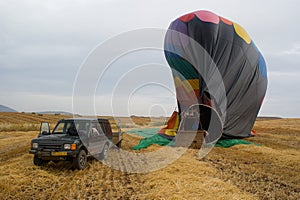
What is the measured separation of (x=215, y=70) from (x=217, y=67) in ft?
0.64

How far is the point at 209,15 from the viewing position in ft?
49.2

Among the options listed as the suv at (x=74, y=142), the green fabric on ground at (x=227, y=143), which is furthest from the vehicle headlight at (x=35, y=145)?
the green fabric on ground at (x=227, y=143)

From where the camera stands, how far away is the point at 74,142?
852cm

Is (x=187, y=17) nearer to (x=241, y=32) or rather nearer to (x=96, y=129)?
(x=241, y=32)

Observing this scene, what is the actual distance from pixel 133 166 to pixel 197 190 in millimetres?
3618

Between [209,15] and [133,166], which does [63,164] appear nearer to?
[133,166]

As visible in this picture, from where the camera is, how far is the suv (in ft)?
27.6

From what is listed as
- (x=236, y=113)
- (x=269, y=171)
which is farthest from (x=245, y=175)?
(x=236, y=113)

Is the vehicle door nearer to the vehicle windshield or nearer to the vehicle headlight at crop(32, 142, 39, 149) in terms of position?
the vehicle windshield

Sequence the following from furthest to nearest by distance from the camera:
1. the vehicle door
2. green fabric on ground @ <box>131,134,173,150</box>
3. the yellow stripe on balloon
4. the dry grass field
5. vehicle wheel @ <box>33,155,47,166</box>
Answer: the yellow stripe on balloon → green fabric on ground @ <box>131,134,173,150</box> → the vehicle door → vehicle wheel @ <box>33,155,47,166</box> → the dry grass field

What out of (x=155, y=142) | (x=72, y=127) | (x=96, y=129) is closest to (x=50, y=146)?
(x=72, y=127)

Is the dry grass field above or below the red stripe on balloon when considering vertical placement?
below

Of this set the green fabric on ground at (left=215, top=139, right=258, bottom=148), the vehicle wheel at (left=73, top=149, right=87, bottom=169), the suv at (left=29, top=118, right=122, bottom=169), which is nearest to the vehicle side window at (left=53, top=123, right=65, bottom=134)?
the suv at (left=29, top=118, right=122, bottom=169)

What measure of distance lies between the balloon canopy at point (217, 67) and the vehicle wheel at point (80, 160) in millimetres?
6737
